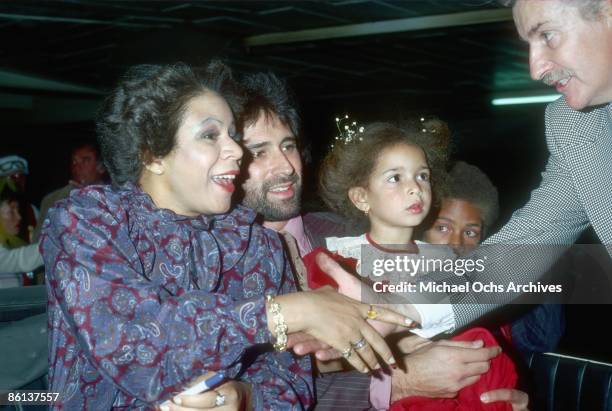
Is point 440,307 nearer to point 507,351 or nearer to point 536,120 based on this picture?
point 507,351

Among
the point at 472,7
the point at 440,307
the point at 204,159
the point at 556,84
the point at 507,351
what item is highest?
the point at 472,7

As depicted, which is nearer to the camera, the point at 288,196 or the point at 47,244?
the point at 47,244

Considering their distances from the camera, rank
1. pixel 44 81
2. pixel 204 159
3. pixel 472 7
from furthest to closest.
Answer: pixel 44 81 → pixel 472 7 → pixel 204 159

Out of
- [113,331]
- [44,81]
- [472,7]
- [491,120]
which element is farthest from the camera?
[491,120]

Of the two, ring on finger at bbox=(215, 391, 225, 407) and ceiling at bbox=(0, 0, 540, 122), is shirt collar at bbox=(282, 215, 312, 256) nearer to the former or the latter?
ring on finger at bbox=(215, 391, 225, 407)

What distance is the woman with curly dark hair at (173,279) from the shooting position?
1.37 m

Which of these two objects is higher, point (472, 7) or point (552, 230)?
point (472, 7)

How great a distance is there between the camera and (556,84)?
5.89 ft

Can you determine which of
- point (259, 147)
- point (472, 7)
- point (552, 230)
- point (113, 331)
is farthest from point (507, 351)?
Answer: point (472, 7)

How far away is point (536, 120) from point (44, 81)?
22.8ft

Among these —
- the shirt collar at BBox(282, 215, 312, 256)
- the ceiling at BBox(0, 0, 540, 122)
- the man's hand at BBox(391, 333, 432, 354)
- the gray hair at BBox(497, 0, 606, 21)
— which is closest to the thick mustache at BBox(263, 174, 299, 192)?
the shirt collar at BBox(282, 215, 312, 256)

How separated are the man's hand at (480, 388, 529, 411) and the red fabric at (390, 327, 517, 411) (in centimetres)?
2

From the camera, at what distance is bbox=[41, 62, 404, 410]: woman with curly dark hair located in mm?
1369

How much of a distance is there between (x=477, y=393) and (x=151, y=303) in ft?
3.60
